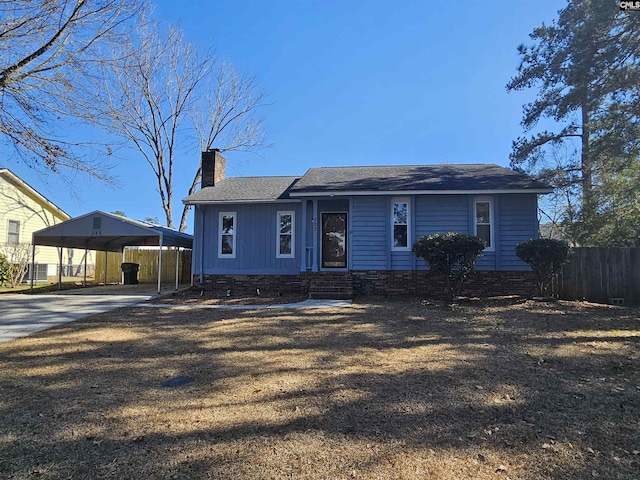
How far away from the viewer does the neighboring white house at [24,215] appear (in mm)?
19266

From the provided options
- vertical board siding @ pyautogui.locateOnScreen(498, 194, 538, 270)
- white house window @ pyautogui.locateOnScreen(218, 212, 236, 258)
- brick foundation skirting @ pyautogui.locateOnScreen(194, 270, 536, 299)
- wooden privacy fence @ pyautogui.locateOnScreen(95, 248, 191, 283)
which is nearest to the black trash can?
wooden privacy fence @ pyautogui.locateOnScreen(95, 248, 191, 283)

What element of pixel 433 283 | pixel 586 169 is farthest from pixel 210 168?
pixel 586 169

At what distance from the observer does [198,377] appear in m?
4.63

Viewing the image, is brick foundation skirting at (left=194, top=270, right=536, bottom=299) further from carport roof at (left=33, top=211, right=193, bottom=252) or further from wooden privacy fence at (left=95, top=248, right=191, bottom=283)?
wooden privacy fence at (left=95, top=248, right=191, bottom=283)

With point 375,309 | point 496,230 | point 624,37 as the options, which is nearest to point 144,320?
point 375,309

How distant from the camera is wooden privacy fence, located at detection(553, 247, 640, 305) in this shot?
10695 mm

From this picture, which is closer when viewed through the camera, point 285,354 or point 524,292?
point 285,354

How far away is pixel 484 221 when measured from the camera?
475 inches

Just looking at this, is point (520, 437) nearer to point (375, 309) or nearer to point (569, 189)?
point (375, 309)

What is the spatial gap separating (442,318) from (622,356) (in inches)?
124

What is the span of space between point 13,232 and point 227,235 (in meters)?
13.3

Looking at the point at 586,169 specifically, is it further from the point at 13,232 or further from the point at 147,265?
the point at 13,232

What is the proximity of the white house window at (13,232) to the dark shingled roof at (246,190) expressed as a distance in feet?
38.4

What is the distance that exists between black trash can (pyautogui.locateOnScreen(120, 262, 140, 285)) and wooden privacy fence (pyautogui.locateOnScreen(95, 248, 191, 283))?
1.05 metres
